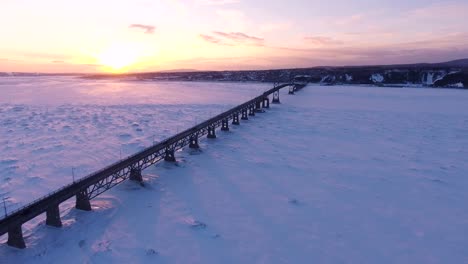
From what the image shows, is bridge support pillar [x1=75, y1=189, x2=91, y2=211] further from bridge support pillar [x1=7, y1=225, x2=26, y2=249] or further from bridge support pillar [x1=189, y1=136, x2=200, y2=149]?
bridge support pillar [x1=189, y1=136, x2=200, y2=149]

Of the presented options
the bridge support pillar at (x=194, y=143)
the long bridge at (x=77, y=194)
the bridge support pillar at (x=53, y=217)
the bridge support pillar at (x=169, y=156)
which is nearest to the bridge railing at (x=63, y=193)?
the long bridge at (x=77, y=194)

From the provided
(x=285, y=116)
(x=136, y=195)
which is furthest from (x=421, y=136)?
(x=136, y=195)

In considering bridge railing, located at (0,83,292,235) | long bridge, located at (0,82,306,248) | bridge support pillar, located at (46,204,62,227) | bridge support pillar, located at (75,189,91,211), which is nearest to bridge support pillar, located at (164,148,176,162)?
long bridge, located at (0,82,306,248)

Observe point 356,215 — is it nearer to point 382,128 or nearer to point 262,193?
point 262,193

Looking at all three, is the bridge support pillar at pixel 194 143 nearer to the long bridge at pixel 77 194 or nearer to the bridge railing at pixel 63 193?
the long bridge at pixel 77 194

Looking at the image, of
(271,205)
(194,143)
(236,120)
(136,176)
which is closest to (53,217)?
(136,176)

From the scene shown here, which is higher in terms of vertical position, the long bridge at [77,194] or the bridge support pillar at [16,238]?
the long bridge at [77,194]
